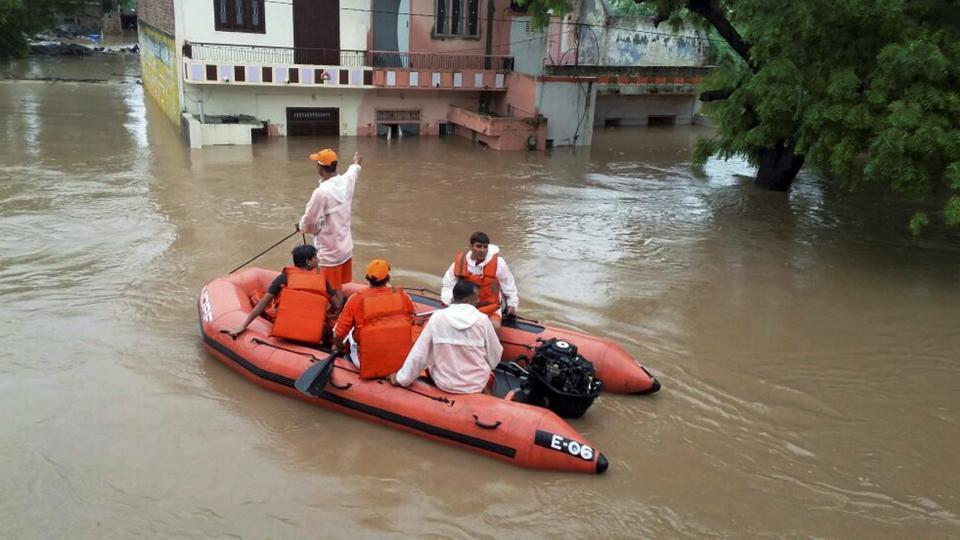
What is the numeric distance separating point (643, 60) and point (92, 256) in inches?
684

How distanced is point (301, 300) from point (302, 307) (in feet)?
0.21

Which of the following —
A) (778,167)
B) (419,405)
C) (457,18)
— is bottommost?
(419,405)

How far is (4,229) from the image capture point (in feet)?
33.5

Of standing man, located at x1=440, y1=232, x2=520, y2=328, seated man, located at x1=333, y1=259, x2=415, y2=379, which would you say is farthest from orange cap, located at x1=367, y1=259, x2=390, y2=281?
standing man, located at x1=440, y1=232, x2=520, y2=328

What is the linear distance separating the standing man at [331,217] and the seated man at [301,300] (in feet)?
1.44

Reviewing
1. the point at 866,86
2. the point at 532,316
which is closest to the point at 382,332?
the point at 532,316

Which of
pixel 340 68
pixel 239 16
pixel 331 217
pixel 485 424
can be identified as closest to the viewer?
pixel 485 424

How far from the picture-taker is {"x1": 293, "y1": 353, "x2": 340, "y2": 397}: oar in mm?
5574

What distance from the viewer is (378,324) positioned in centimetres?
555

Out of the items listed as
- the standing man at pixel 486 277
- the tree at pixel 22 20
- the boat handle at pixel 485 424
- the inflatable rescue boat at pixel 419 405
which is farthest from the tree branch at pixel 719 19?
the tree at pixel 22 20

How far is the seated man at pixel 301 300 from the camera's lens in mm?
6105

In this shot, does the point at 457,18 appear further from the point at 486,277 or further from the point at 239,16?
the point at 486,277

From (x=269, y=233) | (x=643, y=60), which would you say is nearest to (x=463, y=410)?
(x=269, y=233)

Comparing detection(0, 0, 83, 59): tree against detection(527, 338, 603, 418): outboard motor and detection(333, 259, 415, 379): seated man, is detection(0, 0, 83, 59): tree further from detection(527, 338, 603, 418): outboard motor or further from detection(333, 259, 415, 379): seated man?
detection(527, 338, 603, 418): outboard motor
